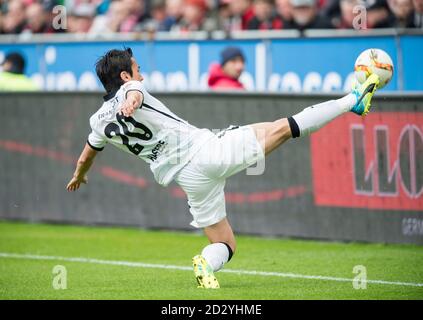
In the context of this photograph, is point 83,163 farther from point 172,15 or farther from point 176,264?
point 172,15

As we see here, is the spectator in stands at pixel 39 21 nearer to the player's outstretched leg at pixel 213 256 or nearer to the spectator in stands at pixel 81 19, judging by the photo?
the spectator in stands at pixel 81 19

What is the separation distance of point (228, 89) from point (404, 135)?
284cm

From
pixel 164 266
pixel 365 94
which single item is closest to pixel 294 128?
pixel 365 94

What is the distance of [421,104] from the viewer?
11.6 metres

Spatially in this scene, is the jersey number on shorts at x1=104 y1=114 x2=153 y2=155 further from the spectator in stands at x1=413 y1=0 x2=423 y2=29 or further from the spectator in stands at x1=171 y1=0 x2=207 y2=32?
the spectator in stands at x1=171 y1=0 x2=207 y2=32

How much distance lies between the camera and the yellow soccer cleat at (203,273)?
867 cm

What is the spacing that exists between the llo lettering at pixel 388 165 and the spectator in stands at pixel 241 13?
524 centimetres

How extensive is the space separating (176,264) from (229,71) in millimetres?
3810

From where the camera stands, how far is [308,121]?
28.0 feet

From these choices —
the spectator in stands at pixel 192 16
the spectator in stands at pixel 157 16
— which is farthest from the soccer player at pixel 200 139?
the spectator in stands at pixel 157 16

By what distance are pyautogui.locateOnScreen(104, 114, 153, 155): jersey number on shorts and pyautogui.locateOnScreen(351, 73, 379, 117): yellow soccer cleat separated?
1815 millimetres
